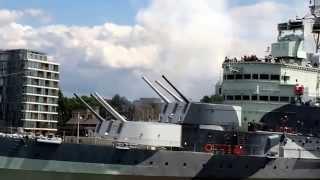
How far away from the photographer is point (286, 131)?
95.0 feet

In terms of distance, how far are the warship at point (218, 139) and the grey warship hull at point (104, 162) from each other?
1.7 inches

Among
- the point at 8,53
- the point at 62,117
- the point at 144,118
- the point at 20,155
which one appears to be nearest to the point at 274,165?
the point at 144,118

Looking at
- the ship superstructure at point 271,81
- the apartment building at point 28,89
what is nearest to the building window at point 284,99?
the ship superstructure at point 271,81

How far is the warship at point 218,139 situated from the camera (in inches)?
1035

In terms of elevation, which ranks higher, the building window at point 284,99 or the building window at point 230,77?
the building window at point 230,77

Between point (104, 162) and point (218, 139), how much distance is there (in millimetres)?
5905

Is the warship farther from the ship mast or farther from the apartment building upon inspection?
the apartment building

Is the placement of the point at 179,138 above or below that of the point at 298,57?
below

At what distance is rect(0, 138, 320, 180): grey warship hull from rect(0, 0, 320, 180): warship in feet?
0.14

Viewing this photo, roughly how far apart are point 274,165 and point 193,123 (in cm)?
436

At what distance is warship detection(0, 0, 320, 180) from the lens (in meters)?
26.3

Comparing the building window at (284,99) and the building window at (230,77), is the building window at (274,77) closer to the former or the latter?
the building window at (284,99)

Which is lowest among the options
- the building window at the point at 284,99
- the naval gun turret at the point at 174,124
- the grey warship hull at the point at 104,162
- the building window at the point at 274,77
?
the grey warship hull at the point at 104,162

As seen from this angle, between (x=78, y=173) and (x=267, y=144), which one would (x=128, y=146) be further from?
(x=267, y=144)
